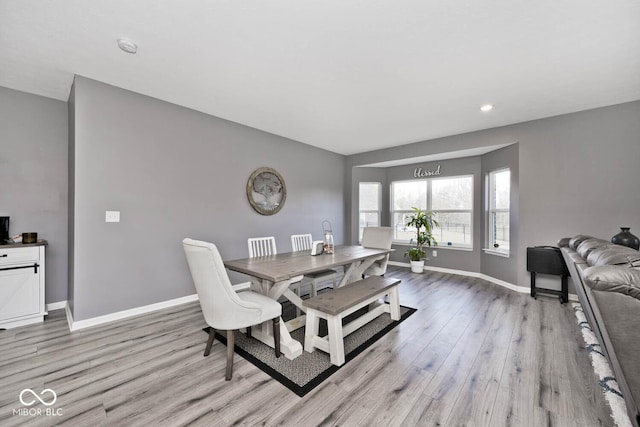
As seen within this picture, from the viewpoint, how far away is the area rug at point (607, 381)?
5.12 feet

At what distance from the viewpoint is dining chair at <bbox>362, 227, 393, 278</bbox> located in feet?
12.8

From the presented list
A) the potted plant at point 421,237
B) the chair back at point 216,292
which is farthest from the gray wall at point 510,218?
the chair back at point 216,292

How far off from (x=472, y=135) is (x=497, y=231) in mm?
1769

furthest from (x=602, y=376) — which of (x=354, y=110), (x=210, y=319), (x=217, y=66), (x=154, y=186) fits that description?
(x=154, y=186)

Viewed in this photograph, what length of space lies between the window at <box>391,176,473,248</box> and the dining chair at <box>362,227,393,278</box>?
208cm

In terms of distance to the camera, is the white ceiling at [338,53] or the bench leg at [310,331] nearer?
the white ceiling at [338,53]

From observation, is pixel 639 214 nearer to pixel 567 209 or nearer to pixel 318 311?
pixel 567 209

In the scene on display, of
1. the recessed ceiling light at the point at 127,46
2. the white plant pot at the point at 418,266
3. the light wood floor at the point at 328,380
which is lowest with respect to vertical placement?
the light wood floor at the point at 328,380

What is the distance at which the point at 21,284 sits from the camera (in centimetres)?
275

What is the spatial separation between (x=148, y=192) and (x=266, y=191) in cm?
177

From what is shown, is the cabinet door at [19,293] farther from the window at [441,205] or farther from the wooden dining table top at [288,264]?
the window at [441,205]

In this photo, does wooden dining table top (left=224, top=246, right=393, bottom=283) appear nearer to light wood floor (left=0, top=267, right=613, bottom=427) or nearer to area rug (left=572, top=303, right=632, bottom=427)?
light wood floor (left=0, top=267, right=613, bottom=427)

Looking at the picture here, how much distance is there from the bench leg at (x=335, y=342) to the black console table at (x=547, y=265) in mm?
3260

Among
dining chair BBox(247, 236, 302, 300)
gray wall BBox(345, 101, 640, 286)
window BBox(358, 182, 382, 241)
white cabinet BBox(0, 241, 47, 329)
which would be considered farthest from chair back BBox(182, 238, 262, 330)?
window BBox(358, 182, 382, 241)
